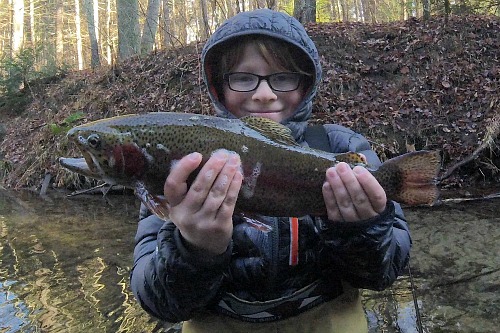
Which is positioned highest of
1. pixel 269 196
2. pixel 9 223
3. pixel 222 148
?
pixel 222 148

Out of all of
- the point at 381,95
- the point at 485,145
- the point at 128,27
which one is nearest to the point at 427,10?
the point at 381,95

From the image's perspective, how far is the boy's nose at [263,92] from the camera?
2695mm

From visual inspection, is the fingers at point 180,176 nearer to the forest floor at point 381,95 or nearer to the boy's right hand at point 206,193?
the boy's right hand at point 206,193

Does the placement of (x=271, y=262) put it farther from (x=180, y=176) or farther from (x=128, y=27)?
(x=128, y=27)

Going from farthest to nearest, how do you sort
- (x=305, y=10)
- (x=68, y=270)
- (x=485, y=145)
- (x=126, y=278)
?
1. (x=305, y=10)
2. (x=485, y=145)
3. (x=68, y=270)
4. (x=126, y=278)

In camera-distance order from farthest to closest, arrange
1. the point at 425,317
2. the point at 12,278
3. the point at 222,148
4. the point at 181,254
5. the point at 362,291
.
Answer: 1. the point at 12,278
2. the point at 362,291
3. the point at 425,317
4. the point at 181,254
5. the point at 222,148

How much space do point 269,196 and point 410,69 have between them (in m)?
10.1

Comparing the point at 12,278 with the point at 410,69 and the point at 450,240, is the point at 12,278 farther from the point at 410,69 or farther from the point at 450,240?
the point at 410,69

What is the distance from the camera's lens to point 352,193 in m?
1.97

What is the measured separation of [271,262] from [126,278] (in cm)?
345

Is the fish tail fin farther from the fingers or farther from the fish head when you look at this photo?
the fish head

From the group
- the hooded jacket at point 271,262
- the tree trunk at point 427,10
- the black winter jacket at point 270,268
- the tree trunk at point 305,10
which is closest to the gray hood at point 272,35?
the hooded jacket at point 271,262

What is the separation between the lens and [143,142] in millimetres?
1994

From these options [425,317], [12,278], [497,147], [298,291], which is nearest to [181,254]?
[298,291]
